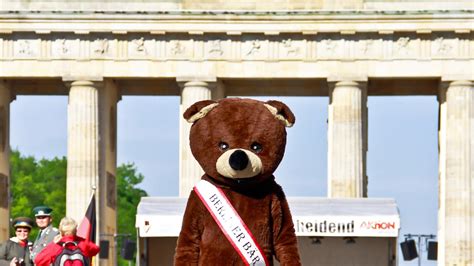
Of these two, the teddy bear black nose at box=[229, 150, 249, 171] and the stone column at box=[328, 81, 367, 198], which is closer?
the teddy bear black nose at box=[229, 150, 249, 171]

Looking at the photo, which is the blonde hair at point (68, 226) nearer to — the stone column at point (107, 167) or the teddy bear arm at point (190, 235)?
the teddy bear arm at point (190, 235)

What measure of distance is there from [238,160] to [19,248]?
10.3 metres

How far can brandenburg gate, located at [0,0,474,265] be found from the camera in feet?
235

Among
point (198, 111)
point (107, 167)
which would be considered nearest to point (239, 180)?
point (198, 111)

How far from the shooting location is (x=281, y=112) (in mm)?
22141

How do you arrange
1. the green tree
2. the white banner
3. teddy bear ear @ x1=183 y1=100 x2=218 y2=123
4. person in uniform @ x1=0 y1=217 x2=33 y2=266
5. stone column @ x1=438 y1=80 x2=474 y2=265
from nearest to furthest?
1. teddy bear ear @ x1=183 y1=100 x2=218 y2=123
2. person in uniform @ x1=0 y1=217 x2=33 y2=266
3. the white banner
4. stone column @ x1=438 y1=80 x2=474 y2=265
5. the green tree

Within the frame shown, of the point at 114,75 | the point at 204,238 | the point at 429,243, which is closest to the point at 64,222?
the point at 204,238

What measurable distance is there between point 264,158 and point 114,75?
51.1 m

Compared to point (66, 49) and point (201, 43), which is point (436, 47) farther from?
point (66, 49)

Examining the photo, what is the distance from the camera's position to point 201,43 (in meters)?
72.9

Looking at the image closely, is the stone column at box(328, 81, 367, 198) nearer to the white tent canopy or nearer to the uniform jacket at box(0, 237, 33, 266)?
the white tent canopy

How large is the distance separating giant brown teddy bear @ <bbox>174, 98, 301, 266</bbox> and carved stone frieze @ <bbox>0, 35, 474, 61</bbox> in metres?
50.6

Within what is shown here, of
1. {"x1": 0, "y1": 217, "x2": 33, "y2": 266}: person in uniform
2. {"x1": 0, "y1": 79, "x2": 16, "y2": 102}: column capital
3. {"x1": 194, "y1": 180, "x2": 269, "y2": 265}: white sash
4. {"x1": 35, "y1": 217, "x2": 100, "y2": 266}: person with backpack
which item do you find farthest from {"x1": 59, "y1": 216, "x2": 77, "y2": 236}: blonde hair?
{"x1": 0, "y1": 79, "x2": 16, "y2": 102}: column capital

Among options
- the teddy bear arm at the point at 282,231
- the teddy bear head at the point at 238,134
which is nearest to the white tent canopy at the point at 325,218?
the teddy bear arm at the point at 282,231
